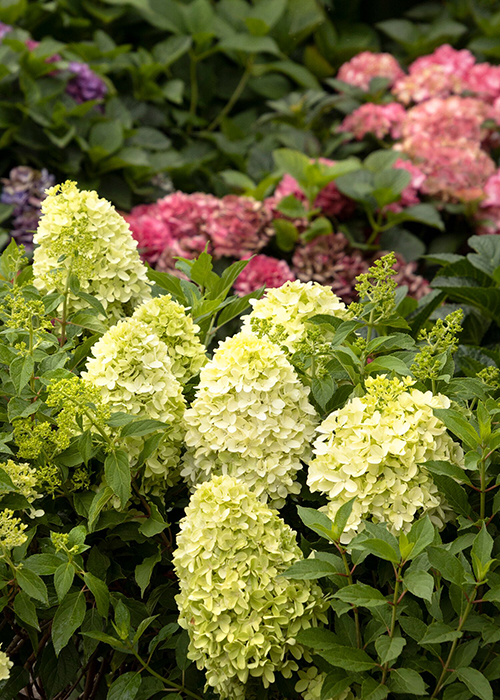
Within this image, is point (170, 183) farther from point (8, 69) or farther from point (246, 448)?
point (246, 448)

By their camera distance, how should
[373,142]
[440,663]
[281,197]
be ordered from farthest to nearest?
[373,142]
[281,197]
[440,663]

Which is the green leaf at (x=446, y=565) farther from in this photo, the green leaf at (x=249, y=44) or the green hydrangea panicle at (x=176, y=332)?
the green leaf at (x=249, y=44)

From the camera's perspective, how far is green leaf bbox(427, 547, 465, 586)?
2.73 feet

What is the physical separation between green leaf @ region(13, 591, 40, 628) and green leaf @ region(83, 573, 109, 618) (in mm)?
72

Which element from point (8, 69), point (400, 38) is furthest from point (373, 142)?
point (8, 69)

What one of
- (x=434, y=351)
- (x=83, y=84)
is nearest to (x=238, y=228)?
(x=83, y=84)

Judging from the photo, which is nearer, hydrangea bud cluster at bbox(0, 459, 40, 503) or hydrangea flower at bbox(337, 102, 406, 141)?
hydrangea bud cluster at bbox(0, 459, 40, 503)

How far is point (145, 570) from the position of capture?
3.18 feet

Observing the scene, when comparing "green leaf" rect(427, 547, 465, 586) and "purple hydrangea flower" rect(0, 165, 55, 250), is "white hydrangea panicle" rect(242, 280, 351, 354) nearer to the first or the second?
"green leaf" rect(427, 547, 465, 586)

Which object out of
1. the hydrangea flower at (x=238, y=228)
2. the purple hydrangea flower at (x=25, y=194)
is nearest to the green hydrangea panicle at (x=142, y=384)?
the hydrangea flower at (x=238, y=228)

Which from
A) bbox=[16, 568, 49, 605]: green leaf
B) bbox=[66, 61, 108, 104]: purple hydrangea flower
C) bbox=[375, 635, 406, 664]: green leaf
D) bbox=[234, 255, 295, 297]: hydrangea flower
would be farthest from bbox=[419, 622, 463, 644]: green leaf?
bbox=[66, 61, 108, 104]: purple hydrangea flower

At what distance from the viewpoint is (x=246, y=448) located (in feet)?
3.17

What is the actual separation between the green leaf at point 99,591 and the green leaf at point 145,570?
44 mm

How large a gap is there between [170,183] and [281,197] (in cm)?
73
